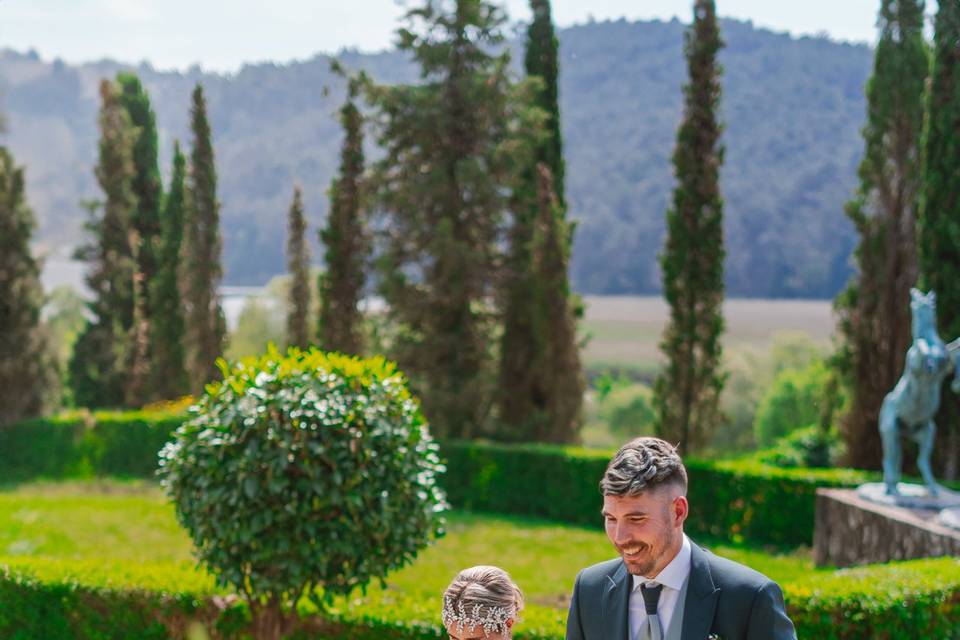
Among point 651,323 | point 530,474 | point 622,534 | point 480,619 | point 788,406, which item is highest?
point 622,534

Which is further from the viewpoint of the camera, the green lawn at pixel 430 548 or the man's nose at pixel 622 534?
the green lawn at pixel 430 548

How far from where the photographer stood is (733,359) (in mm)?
40250

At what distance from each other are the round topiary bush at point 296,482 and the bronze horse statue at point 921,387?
476 centimetres

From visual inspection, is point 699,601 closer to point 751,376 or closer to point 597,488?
point 597,488

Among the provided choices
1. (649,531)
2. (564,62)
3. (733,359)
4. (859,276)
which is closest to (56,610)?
(649,531)

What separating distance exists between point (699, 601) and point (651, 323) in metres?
56.0

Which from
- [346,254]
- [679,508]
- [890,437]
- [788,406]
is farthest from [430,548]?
[788,406]

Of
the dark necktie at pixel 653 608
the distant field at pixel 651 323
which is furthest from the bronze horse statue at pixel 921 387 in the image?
the distant field at pixel 651 323

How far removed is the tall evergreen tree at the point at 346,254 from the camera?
56.4 feet

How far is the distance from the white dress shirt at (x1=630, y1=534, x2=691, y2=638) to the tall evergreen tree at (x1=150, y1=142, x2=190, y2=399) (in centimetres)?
1994

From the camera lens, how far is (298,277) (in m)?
22.9

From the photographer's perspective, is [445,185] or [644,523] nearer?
[644,523]

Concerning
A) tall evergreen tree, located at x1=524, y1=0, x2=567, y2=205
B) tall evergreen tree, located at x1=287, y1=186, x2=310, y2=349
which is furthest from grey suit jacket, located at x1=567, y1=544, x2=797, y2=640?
tall evergreen tree, located at x1=287, y1=186, x2=310, y2=349

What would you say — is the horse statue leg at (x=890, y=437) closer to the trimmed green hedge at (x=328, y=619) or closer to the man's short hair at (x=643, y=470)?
the trimmed green hedge at (x=328, y=619)
